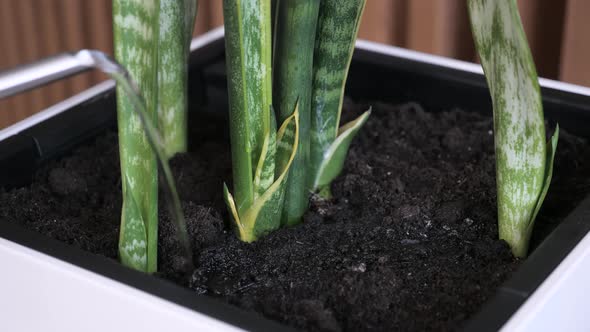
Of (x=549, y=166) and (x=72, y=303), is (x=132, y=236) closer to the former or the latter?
(x=72, y=303)

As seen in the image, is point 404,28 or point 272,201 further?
A: point 404,28

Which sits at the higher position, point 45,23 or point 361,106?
point 361,106

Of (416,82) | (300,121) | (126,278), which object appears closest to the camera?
(126,278)

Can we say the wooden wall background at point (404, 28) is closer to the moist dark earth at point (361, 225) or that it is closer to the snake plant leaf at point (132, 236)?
the moist dark earth at point (361, 225)

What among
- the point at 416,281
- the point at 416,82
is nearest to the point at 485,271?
the point at 416,281

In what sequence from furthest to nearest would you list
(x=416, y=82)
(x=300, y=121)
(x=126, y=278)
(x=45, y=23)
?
(x=45, y=23)
(x=416, y=82)
(x=300, y=121)
(x=126, y=278)

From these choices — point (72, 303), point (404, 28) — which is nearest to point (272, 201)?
point (72, 303)

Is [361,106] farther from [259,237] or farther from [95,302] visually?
[95,302]

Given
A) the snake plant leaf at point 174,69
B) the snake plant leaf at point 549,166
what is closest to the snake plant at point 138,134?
the snake plant leaf at point 174,69
